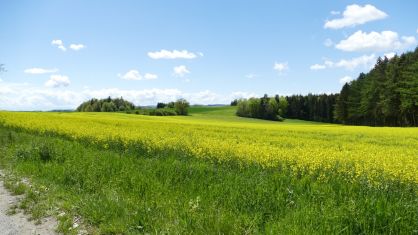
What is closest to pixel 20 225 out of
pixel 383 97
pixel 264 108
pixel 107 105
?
pixel 383 97

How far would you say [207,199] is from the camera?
24.9 feet

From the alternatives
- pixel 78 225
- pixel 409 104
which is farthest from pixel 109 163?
pixel 409 104

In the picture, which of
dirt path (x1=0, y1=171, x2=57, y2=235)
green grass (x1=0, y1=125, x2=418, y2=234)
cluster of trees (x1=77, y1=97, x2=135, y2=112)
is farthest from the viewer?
cluster of trees (x1=77, y1=97, x2=135, y2=112)

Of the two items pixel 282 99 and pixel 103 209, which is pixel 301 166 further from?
pixel 282 99

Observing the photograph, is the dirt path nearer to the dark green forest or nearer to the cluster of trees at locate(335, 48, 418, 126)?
the dark green forest

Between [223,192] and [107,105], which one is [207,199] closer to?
[223,192]

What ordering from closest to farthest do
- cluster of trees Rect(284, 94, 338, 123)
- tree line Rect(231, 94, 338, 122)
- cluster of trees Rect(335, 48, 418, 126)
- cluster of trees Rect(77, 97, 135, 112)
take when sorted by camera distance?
cluster of trees Rect(335, 48, 418, 126), cluster of trees Rect(284, 94, 338, 123), tree line Rect(231, 94, 338, 122), cluster of trees Rect(77, 97, 135, 112)

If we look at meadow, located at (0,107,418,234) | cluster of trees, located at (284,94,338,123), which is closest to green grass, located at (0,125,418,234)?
meadow, located at (0,107,418,234)

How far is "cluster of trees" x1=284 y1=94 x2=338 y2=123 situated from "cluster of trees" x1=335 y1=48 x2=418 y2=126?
14.9m

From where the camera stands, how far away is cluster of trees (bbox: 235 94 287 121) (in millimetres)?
107188

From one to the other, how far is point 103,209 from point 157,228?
4.57 ft

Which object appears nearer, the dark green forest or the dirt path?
the dirt path

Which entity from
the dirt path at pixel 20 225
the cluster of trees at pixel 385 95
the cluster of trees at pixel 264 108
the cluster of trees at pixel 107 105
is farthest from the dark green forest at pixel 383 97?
the cluster of trees at pixel 107 105

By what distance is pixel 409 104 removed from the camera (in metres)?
62.8
